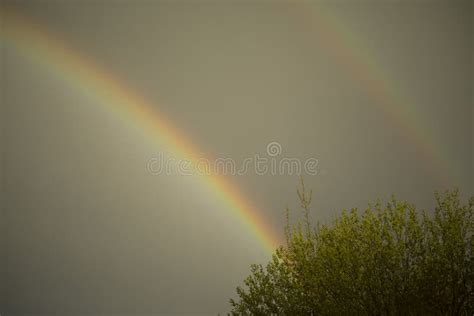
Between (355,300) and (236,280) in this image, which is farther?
(236,280)

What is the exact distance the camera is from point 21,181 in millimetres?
7039

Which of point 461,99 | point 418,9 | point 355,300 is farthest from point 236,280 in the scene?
point 355,300

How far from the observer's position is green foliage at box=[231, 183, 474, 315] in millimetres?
1945

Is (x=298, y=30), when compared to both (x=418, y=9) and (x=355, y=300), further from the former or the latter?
(x=355, y=300)

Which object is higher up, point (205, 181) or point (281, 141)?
point (281, 141)

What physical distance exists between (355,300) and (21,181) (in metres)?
5.94

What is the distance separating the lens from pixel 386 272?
6.51 ft

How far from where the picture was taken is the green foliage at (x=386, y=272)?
1.95 m

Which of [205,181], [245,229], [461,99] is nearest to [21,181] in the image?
[205,181]

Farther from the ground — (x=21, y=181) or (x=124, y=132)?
(x=124, y=132)

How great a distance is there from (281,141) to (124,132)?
2039 mm

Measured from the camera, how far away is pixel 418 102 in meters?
7.27

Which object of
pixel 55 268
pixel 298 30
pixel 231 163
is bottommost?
pixel 55 268

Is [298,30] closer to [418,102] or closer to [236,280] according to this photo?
[418,102]
